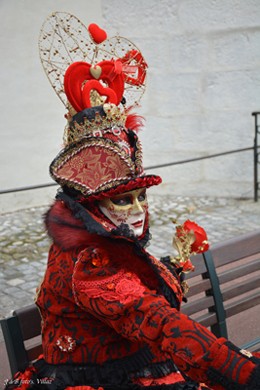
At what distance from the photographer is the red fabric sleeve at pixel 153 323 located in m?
1.73

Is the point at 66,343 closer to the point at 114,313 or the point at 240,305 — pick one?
the point at 114,313

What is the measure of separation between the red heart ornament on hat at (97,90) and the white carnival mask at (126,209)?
382mm

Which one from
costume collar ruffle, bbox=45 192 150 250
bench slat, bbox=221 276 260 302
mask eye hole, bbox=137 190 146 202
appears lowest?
bench slat, bbox=221 276 260 302

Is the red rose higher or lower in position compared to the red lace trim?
lower

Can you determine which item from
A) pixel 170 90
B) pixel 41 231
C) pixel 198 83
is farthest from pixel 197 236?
pixel 170 90

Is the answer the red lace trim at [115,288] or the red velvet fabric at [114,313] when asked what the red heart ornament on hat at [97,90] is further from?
the red lace trim at [115,288]

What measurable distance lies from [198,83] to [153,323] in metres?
Answer: 6.86

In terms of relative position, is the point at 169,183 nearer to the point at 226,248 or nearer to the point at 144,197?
the point at 226,248

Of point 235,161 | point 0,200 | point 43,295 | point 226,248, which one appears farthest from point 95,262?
point 235,161

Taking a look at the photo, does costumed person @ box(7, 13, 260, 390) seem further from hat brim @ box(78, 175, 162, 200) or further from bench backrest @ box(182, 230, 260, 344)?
bench backrest @ box(182, 230, 260, 344)

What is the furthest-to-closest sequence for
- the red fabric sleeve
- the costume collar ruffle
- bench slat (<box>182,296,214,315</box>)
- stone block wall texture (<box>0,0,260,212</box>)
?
stone block wall texture (<box>0,0,260,212</box>), bench slat (<box>182,296,214,315</box>), the costume collar ruffle, the red fabric sleeve

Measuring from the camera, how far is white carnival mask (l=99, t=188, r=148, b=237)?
2.19 metres

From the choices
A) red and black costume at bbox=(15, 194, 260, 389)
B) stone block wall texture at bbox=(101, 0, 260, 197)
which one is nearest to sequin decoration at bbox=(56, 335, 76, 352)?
red and black costume at bbox=(15, 194, 260, 389)

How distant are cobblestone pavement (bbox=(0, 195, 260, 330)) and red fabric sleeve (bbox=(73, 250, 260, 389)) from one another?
2627mm
